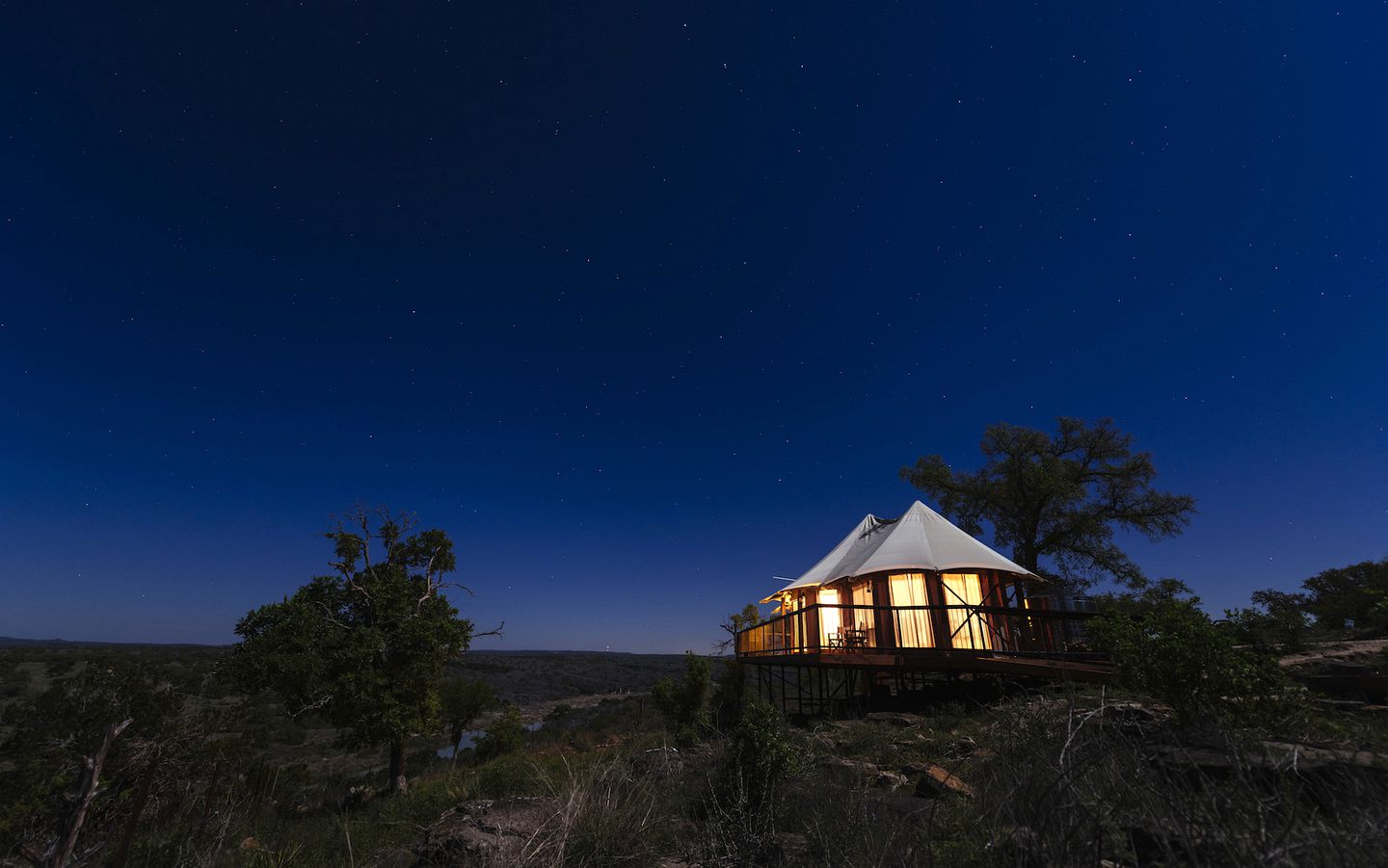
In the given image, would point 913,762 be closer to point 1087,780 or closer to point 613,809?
point 613,809

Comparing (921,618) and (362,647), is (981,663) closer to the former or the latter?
(921,618)

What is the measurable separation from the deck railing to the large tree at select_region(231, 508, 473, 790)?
36.8 feet

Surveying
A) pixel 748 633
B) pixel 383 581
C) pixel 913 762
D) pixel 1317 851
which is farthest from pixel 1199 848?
pixel 383 581

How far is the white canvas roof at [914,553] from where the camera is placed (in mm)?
16500

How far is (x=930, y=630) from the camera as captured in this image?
1527cm

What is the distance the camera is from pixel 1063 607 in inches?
668

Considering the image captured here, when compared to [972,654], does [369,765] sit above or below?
below

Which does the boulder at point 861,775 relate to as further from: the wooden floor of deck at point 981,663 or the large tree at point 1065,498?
the large tree at point 1065,498

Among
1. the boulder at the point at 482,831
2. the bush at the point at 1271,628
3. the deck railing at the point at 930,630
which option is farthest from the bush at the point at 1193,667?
the boulder at the point at 482,831

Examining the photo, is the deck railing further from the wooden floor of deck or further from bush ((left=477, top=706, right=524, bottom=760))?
bush ((left=477, top=706, right=524, bottom=760))

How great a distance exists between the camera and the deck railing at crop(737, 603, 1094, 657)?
13039mm

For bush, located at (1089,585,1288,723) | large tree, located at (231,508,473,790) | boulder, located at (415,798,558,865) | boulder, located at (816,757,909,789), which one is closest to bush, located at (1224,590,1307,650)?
bush, located at (1089,585,1288,723)

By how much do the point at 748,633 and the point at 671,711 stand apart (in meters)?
4.41

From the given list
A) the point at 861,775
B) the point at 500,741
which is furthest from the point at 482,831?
the point at 500,741
